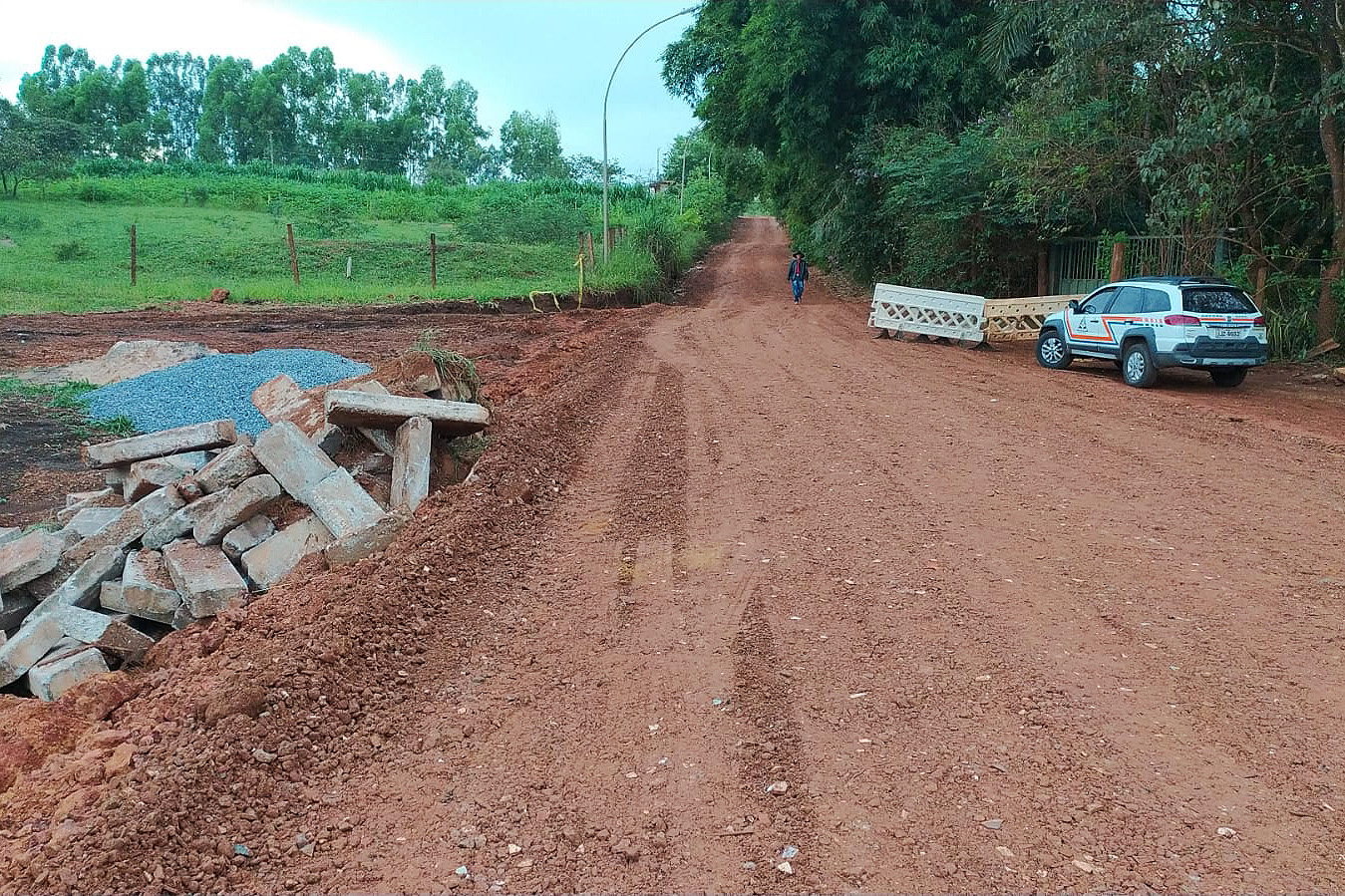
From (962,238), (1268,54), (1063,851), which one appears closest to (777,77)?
(962,238)

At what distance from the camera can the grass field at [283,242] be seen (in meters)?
26.1

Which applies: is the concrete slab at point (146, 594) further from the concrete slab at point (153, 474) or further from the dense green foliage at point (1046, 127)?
the dense green foliage at point (1046, 127)

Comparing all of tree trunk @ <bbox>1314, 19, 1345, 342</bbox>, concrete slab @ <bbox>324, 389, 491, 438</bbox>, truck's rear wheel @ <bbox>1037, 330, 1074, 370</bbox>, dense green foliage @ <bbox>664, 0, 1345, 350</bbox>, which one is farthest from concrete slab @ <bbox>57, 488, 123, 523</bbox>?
tree trunk @ <bbox>1314, 19, 1345, 342</bbox>

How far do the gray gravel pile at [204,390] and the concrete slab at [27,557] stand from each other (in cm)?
292

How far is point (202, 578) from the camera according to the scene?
613 cm

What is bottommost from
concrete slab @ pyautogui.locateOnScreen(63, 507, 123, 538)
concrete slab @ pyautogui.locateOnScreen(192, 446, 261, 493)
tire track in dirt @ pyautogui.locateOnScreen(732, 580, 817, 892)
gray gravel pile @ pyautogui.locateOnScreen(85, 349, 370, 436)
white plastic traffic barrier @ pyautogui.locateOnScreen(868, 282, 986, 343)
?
tire track in dirt @ pyautogui.locateOnScreen(732, 580, 817, 892)

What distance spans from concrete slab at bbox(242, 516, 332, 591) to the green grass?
4745mm

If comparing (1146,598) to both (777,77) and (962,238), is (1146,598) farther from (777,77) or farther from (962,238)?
(777,77)

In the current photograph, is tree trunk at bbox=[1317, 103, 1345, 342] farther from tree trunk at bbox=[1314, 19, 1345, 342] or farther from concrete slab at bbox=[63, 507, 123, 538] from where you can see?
concrete slab at bbox=[63, 507, 123, 538]

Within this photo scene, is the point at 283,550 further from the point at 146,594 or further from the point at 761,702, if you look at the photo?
the point at 761,702

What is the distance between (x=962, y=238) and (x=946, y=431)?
1440 centimetres

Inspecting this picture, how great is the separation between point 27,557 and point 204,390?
4752 mm

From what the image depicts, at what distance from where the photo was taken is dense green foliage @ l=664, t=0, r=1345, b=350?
1398 cm

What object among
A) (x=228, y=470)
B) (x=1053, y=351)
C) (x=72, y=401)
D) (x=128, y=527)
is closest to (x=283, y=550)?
(x=228, y=470)
